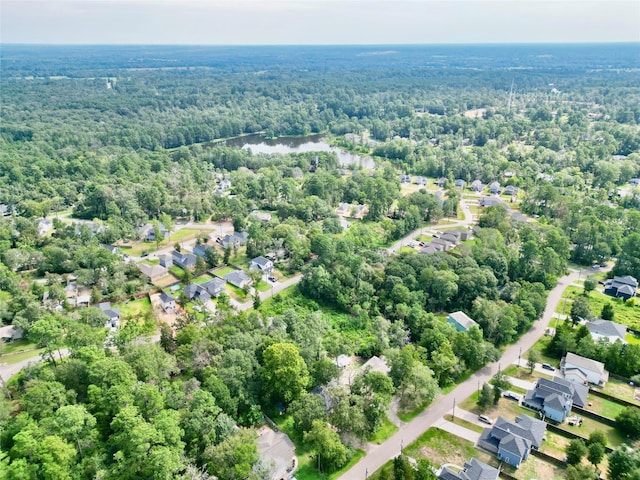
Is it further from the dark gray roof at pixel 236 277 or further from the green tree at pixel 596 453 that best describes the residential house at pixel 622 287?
the dark gray roof at pixel 236 277

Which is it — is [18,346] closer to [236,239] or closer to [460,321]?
[236,239]

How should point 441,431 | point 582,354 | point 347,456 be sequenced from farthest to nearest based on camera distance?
point 582,354 → point 441,431 → point 347,456

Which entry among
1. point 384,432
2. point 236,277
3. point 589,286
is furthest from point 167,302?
point 589,286

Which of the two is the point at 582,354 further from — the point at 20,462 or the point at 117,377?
the point at 20,462

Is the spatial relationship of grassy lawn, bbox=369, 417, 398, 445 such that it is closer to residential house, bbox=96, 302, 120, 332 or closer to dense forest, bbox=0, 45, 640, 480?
dense forest, bbox=0, 45, 640, 480

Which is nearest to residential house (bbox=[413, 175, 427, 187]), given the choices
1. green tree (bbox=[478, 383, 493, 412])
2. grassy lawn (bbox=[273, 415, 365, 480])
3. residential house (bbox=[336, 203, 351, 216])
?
residential house (bbox=[336, 203, 351, 216])

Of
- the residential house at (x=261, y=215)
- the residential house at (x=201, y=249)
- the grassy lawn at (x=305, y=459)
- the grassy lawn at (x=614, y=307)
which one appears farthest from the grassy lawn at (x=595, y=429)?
the residential house at (x=261, y=215)

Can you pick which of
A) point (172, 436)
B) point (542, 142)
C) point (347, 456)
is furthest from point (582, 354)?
point (542, 142)
